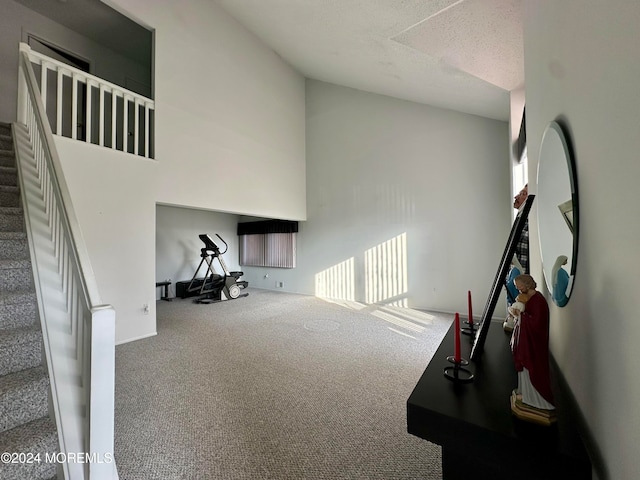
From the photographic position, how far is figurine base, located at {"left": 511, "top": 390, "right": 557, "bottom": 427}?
0.83 meters

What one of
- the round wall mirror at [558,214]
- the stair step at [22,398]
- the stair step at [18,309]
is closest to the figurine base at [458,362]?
the round wall mirror at [558,214]

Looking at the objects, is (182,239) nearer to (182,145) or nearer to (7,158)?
(182,145)

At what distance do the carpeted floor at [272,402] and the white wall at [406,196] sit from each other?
132cm

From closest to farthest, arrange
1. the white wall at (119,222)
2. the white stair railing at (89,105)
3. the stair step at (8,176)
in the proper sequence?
the stair step at (8,176) → the white stair railing at (89,105) → the white wall at (119,222)

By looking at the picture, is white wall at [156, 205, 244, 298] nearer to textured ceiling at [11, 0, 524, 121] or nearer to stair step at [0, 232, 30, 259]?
textured ceiling at [11, 0, 524, 121]

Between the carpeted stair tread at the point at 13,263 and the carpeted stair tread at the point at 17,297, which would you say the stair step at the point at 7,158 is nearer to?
the carpeted stair tread at the point at 13,263

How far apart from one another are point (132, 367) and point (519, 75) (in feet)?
16.0

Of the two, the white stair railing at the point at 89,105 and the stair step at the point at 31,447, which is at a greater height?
the white stair railing at the point at 89,105

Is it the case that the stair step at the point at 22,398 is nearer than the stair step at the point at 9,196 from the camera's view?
Yes

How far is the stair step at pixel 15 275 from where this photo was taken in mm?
1756

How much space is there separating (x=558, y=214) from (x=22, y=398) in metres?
2.54

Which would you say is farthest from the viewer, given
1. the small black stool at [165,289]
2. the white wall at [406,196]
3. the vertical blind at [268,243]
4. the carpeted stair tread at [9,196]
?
the vertical blind at [268,243]

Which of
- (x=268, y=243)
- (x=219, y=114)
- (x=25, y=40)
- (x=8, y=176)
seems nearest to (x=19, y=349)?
(x=8, y=176)

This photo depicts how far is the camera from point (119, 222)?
11.1 feet
